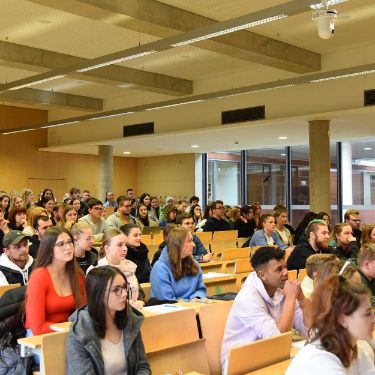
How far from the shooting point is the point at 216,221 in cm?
948

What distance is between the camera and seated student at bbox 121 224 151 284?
5.18 m

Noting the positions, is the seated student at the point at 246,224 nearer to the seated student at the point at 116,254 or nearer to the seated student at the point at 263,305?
the seated student at the point at 116,254

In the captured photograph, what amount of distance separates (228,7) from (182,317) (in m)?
5.77

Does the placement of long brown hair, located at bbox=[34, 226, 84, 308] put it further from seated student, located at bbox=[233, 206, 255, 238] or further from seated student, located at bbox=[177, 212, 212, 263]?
seated student, located at bbox=[233, 206, 255, 238]

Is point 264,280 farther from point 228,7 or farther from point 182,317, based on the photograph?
point 228,7

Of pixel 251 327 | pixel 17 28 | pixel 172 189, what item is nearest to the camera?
pixel 251 327

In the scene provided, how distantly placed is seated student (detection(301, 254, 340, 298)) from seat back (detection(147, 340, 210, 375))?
82 cm

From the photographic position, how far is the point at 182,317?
3334 mm

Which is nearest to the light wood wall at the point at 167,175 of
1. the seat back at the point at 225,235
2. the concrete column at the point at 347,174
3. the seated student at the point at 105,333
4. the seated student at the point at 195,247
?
the concrete column at the point at 347,174

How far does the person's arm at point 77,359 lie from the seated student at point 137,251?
96.6 inches

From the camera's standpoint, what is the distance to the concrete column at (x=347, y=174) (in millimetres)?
14984

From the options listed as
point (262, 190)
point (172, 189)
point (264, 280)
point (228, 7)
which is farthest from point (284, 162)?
point (264, 280)

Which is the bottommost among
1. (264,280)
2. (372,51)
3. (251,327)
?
(251,327)

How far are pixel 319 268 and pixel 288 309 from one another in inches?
13.3
